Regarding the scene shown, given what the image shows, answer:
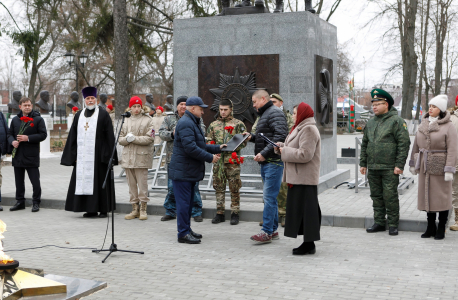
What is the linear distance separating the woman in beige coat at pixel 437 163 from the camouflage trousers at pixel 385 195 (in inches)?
13.2

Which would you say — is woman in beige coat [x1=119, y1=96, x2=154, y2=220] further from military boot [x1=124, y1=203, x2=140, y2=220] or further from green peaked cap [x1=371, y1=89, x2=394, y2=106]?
green peaked cap [x1=371, y1=89, x2=394, y2=106]

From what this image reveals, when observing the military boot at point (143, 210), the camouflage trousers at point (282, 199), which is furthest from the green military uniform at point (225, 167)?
the military boot at point (143, 210)

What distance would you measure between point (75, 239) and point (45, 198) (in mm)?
3283

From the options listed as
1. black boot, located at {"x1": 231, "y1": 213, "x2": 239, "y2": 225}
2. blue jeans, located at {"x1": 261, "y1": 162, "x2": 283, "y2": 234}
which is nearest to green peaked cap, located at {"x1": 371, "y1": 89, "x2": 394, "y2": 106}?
blue jeans, located at {"x1": 261, "y1": 162, "x2": 283, "y2": 234}

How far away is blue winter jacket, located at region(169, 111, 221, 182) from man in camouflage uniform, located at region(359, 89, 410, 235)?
211 centimetres

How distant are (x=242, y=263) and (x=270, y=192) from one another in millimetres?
1293

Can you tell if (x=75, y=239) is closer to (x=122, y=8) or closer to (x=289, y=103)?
(x=289, y=103)

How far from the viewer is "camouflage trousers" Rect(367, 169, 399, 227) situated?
739 centimetres

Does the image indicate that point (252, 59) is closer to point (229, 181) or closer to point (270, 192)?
point (229, 181)

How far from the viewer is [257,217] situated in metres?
8.61

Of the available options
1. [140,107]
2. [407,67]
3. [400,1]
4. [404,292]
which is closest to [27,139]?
[140,107]

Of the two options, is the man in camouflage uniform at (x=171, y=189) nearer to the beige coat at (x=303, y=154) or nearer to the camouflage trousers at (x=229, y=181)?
the camouflage trousers at (x=229, y=181)

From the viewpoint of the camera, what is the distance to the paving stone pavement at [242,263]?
502 cm

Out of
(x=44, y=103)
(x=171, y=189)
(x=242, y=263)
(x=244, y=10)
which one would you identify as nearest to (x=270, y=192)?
(x=242, y=263)
